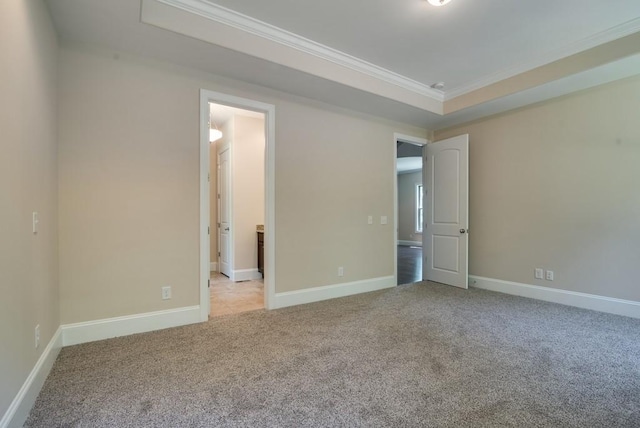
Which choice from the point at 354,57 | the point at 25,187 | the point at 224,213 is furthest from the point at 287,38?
the point at 224,213

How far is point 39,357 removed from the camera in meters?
1.92

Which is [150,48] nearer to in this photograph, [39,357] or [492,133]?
[39,357]

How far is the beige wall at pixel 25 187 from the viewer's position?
1465mm

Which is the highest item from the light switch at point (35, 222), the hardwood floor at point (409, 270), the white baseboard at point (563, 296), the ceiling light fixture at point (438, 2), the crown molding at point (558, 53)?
the ceiling light fixture at point (438, 2)

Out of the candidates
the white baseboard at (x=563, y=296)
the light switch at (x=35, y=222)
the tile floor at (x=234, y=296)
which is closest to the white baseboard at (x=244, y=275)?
the tile floor at (x=234, y=296)

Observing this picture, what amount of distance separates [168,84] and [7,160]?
5.77ft

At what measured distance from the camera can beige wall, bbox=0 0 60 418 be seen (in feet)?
4.81

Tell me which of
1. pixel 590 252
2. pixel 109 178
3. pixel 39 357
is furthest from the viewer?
pixel 590 252

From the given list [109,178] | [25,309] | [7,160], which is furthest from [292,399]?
[109,178]

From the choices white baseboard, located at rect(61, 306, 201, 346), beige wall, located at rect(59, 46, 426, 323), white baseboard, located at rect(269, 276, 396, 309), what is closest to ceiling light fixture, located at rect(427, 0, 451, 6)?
beige wall, located at rect(59, 46, 426, 323)

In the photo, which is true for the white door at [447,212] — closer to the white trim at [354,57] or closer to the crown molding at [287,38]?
the white trim at [354,57]

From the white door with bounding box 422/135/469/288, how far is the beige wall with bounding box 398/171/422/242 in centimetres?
638

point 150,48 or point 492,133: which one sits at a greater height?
point 150,48

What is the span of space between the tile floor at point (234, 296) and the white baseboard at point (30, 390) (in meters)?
1.37
